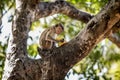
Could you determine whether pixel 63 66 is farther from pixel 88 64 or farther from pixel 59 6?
pixel 88 64

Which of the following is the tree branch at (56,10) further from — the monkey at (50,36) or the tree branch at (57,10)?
the monkey at (50,36)

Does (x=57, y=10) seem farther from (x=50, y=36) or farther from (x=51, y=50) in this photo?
(x=51, y=50)

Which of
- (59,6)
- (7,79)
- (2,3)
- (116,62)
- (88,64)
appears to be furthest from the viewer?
(116,62)

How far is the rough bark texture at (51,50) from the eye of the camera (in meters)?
3.66

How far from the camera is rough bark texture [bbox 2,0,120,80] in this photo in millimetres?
3662

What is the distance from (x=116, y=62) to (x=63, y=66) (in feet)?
13.5

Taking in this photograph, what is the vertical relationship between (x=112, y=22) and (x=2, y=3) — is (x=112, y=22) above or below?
below

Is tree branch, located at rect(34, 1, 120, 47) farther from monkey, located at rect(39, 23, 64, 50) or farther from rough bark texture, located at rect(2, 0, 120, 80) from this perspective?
monkey, located at rect(39, 23, 64, 50)

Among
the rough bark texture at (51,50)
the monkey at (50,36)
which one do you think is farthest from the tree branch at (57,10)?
the monkey at (50,36)

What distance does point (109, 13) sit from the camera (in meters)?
4.03

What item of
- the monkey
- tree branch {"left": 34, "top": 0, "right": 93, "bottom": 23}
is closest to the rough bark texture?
tree branch {"left": 34, "top": 0, "right": 93, "bottom": 23}

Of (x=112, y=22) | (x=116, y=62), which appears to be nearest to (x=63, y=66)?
(x=112, y=22)

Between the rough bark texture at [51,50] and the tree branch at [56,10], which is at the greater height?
the tree branch at [56,10]

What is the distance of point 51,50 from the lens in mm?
3871
